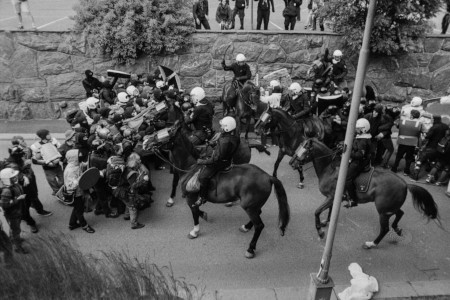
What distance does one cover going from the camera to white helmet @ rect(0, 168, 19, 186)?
20.3 ft

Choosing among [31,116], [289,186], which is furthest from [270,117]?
[31,116]

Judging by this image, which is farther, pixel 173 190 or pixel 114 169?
pixel 173 190

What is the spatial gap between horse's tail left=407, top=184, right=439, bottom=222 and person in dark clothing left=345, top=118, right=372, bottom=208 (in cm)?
86

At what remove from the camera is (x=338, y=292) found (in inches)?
239

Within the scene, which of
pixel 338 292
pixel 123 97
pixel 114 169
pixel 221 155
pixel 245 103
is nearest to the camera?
pixel 338 292

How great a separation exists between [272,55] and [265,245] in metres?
7.59

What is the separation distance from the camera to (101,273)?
504 cm

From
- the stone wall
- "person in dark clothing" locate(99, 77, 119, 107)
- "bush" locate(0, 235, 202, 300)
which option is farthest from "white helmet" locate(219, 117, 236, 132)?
the stone wall

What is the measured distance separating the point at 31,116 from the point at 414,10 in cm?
1231

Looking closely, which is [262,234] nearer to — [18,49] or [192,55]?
[192,55]

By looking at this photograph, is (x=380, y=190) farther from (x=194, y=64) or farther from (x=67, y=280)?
(x=194, y=64)

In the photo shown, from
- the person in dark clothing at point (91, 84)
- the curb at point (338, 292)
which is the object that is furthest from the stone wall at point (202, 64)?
the curb at point (338, 292)

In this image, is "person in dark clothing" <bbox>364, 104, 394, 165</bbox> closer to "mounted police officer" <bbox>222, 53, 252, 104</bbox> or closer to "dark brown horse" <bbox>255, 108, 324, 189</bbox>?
"dark brown horse" <bbox>255, 108, 324, 189</bbox>

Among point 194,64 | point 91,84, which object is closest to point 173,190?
point 91,84
